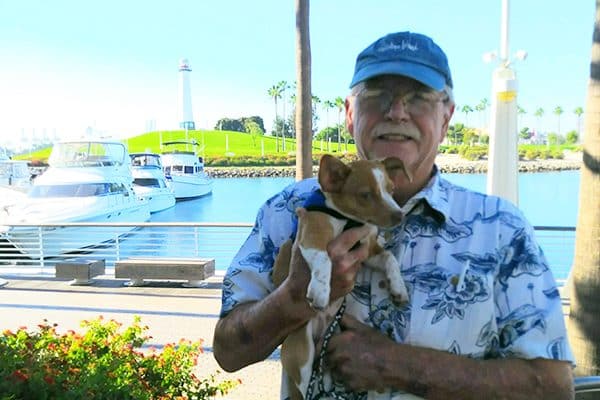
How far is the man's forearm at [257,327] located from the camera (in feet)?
4.92

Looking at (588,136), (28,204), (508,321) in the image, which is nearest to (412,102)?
(508,321)

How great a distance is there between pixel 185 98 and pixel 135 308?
66628 millimetres

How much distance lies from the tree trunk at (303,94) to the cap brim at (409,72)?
5.99 m

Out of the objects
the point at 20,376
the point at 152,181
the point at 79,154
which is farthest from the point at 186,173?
the point at 20,376

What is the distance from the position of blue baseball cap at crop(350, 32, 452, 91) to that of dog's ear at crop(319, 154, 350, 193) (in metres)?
0.28

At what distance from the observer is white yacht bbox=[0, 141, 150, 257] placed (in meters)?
21.1

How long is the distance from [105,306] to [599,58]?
6.77m

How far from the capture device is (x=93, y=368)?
3012mm

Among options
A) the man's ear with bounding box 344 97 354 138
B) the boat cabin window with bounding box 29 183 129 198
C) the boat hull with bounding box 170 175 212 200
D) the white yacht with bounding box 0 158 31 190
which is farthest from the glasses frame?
the boat hull with bounding box 170 175 212 200

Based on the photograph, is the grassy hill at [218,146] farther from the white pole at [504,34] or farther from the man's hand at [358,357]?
the man's hand at [358,357]

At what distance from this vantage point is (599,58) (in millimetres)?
3086

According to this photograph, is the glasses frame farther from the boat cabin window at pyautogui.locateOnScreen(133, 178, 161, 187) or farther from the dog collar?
the boat cabin window at pyautogui.locateOnScreen(133, 178, 161, 187)

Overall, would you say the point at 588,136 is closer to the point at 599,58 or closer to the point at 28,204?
the point at 599,58

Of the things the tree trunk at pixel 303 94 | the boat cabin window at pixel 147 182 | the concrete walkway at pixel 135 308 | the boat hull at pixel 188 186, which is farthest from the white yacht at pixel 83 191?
the boat hull at pixel 188 186
